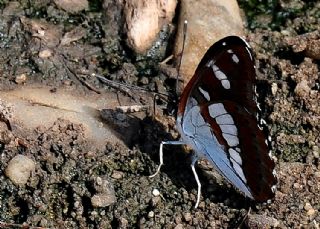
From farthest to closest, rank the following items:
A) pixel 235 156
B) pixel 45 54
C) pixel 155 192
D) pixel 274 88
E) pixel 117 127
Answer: pixel 45 54 < pixel 274 88 < pixel 117 127 < pixel 155 192 < pixel 235 156

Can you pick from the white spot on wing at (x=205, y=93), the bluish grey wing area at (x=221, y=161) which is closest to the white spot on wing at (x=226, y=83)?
the white spot on wing at (x=205, y=93)

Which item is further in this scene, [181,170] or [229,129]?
[181,170]

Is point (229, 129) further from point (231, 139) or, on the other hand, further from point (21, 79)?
point (21, 79)

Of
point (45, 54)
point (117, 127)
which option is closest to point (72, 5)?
point (45, 54)

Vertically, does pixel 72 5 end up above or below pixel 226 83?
below

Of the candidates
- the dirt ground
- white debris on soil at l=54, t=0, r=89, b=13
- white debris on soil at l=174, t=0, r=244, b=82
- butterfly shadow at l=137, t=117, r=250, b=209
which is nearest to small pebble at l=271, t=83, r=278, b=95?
the dirt ground

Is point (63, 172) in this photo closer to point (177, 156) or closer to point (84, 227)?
point (84, 227)
